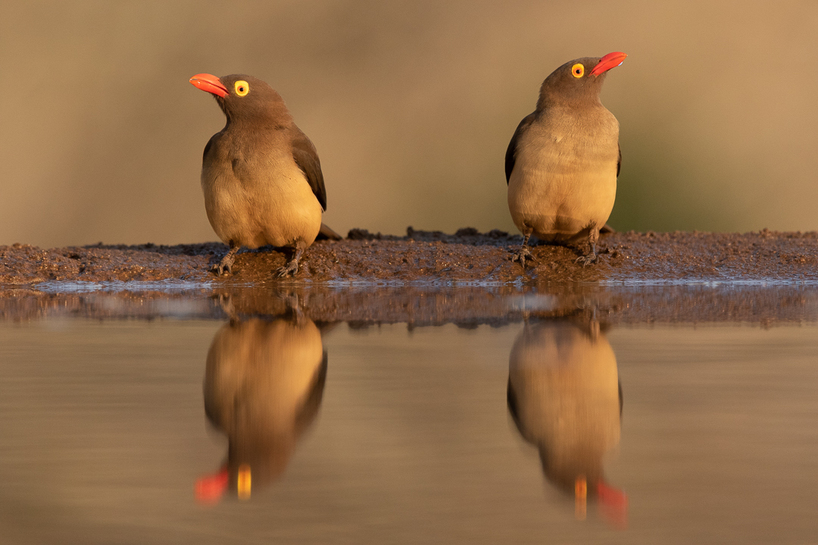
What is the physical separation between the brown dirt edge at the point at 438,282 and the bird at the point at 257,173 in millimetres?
351

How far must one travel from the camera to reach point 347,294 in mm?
7867

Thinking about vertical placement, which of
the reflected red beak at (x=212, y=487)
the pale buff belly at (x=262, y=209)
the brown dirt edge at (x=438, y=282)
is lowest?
the reflected red beak at (x=212, y=487)

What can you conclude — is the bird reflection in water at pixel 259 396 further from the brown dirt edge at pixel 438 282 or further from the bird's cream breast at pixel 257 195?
the bird's cream breast at pixel 257 195

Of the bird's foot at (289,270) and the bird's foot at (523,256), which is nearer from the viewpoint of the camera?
the bird's foot at (289,270)

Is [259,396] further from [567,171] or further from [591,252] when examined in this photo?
[591,252]

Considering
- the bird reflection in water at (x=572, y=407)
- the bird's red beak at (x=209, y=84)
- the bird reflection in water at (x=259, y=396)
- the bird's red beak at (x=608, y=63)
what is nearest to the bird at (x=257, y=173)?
the bird's red beak at (x=209, y=84)

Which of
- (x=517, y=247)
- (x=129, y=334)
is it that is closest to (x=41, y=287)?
(x=129, y=334)

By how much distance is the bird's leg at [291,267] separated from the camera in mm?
8883

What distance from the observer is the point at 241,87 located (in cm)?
881

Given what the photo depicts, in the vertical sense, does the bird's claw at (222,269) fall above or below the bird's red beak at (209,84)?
below

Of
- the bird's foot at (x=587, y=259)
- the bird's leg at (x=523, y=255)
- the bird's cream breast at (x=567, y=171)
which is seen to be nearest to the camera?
the bird's cream breast at (x=567, y=171)

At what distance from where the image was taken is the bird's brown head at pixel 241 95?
345 inches

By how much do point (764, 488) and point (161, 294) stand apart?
20.5 ft

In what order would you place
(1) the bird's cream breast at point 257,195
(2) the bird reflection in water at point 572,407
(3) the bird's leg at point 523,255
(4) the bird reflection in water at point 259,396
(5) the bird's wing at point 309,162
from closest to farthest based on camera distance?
1. (2) the bird reflection in water at point 572,407
2. (4) the bird reflection in water at point 259,396
3. (1) the bird's cream breast at point 257,195
4. (5) the bird's wing at point 309,162
5. (3) the bird's leg at point 523,255
